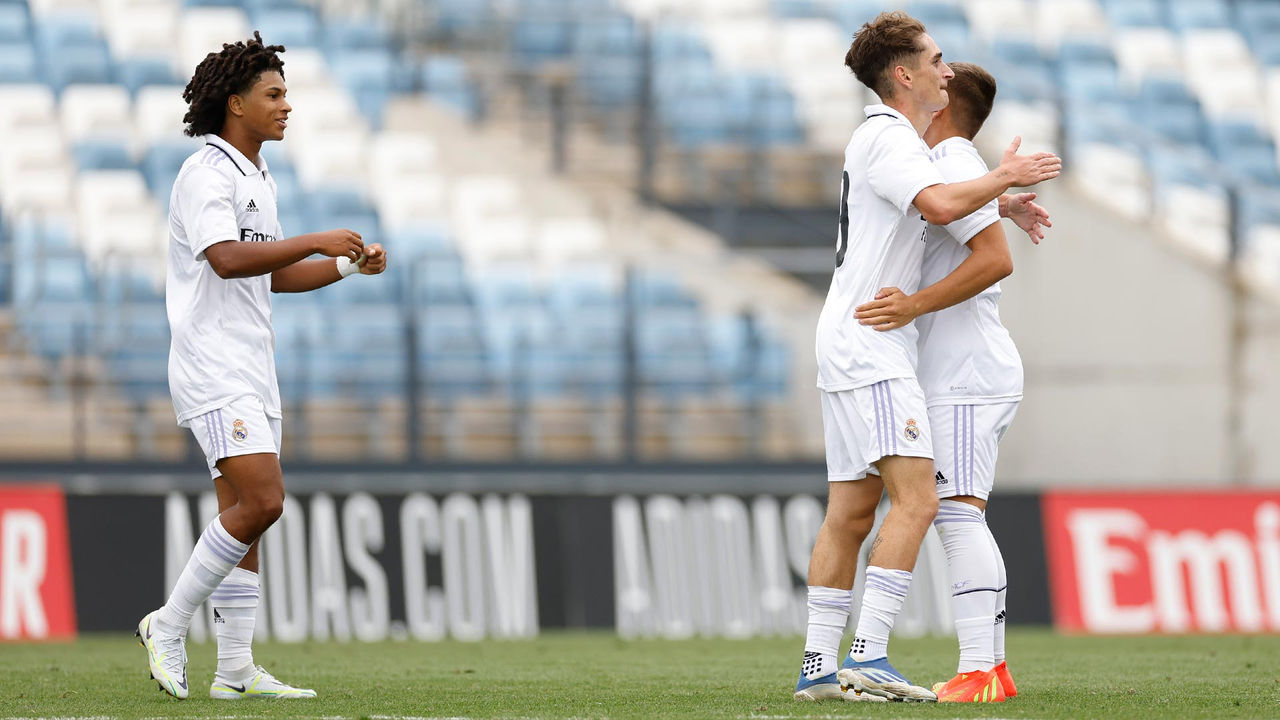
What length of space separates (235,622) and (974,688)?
238 cm

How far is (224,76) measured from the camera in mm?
5633

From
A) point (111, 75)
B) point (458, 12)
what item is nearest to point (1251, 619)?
point (458, 12)

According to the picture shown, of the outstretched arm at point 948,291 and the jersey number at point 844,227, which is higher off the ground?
the jersey number at point 844,227

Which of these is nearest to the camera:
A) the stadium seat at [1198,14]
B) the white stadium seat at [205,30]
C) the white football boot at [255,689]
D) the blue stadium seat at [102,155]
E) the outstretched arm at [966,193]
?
the outstretched arm at [966,193]

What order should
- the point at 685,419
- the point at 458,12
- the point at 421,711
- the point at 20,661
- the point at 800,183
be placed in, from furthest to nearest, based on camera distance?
1. the point at 458,12
2. the point at 800,183
3. the point at 685,419
4. the point at 20,661
5. the point at 421,711

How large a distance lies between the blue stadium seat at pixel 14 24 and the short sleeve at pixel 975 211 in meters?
12.4

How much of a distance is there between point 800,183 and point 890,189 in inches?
377

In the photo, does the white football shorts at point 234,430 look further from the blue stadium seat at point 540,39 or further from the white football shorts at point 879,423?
the blue stadium seat at point 540,39

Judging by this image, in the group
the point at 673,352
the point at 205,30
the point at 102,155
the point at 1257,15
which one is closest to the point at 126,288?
the point at 102,155

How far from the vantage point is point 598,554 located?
10.8m

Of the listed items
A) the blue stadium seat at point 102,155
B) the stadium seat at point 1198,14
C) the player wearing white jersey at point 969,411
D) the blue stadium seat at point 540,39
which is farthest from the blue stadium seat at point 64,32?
the player wearing white jersey at point 969,411

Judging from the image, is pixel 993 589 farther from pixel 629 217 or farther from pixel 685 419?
pixel 629 217

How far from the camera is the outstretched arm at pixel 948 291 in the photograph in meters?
5.24

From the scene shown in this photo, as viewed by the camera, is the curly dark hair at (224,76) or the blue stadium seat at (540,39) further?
the blue stadium seat at (540,39)
